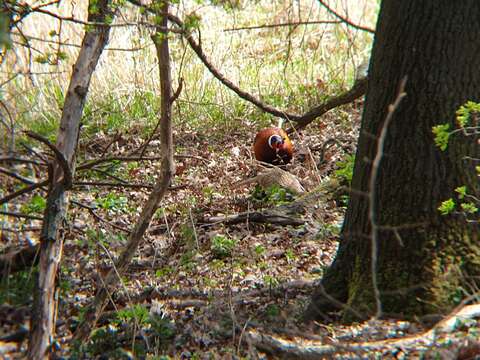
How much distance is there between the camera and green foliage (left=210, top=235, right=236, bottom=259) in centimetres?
512

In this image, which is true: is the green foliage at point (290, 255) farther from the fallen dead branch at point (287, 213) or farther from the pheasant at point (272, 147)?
the pheasant at point (272, 147)

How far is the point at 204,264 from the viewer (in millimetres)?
5008

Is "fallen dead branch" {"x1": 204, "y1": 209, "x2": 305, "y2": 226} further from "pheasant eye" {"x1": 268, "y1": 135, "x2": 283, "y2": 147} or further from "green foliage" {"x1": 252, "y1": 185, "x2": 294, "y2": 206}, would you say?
"pheasant eye" {"x1": 268, "y1": 135, "x2": 283, "y2": 147}

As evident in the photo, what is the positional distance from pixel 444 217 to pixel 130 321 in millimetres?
1749

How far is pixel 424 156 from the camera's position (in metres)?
3.56

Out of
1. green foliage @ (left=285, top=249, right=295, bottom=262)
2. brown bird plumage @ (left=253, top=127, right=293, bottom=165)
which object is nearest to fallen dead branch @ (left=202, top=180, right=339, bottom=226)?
green foliage @ (left=285, top=249, right=295, bottom=262)

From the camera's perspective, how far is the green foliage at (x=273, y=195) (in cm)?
606

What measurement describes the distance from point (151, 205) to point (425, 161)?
58.1 inches

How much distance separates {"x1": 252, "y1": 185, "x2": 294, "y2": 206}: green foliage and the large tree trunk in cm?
243

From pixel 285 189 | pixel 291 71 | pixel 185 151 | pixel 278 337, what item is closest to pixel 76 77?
pixel 278 337

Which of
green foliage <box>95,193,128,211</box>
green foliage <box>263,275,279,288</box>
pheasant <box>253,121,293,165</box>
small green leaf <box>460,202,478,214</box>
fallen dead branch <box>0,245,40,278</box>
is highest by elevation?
pheasant <box>253,121,293,165</box>

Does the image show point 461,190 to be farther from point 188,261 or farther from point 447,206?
point 188,261

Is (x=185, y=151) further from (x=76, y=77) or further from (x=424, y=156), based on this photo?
(x=424, y=156)

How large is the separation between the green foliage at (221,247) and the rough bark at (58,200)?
1.61 metres
